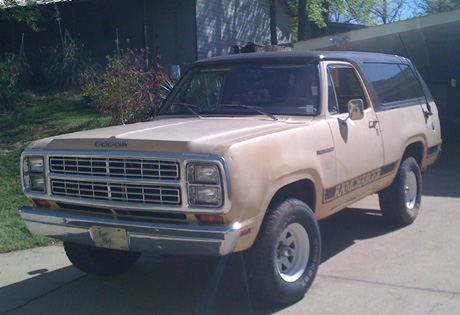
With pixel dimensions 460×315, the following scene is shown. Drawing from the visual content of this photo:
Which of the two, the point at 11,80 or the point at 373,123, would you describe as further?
the point at 11,80

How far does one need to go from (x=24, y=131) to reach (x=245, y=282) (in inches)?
303

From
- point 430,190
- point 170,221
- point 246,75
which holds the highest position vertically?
point 246,75

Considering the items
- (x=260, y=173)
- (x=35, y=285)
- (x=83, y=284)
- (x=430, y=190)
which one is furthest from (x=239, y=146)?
(x=430, y=190)

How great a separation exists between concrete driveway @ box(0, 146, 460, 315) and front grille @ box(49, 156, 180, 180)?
2.54 feet

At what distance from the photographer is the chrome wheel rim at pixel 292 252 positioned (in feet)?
14.7

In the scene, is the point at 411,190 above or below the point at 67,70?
below

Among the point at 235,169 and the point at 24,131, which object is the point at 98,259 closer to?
the point at 235,169

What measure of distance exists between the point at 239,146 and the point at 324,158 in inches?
48.1

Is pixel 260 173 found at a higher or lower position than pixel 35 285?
higher

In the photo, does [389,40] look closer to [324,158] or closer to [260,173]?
[324,158]

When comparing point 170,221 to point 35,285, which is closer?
point 170,221

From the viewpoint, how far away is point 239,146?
3955mm

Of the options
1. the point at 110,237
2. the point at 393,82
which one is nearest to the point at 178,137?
the point at 110,237

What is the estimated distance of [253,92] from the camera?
553cm
